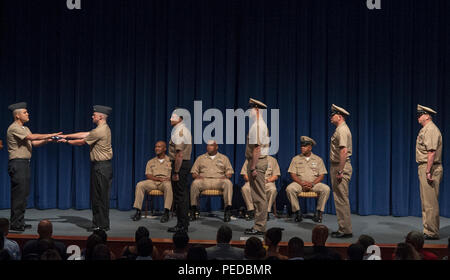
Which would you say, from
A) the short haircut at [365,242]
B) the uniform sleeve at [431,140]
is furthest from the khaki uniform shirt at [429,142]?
the short haircut at [365,242]

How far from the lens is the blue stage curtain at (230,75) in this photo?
24.6 feet

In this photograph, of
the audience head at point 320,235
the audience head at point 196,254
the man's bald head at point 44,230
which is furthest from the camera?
the man's bald head at point 44,230

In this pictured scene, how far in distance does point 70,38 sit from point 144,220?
10.1ft

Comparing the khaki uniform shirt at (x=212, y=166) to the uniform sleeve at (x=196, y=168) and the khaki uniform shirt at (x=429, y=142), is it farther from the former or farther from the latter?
the khaki uniform shirt at (x=429, y=142)

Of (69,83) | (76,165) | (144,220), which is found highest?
(69,83)

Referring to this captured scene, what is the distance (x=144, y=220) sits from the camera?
6.90 metres

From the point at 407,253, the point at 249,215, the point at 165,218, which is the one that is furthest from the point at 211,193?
the point at 407,253

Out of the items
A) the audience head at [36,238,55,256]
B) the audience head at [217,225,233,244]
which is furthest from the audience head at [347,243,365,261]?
the audience head at [36,238,55,256]

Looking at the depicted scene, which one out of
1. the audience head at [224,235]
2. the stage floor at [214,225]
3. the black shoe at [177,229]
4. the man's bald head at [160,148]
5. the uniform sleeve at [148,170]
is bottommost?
the stage floor at [214,225]

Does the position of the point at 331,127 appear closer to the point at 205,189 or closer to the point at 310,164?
the point at 310,164

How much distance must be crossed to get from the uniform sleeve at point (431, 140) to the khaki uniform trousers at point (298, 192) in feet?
5.50

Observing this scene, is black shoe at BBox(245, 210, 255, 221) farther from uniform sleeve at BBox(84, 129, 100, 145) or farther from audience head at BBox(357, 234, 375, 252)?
audience head at BBox(357, 234, 375, 252)
